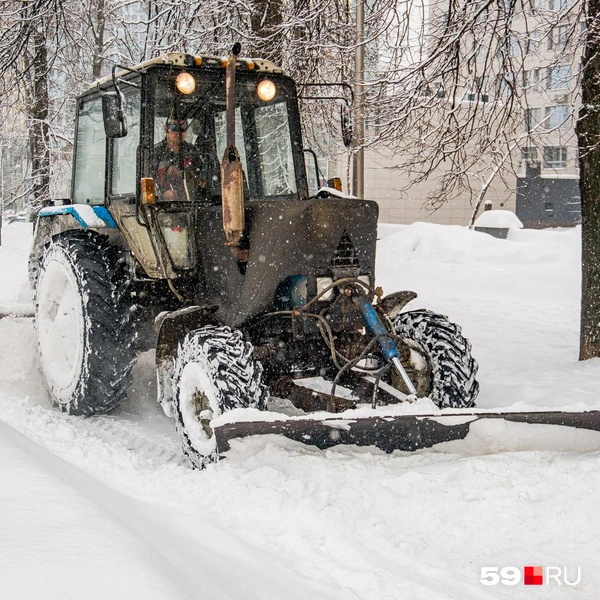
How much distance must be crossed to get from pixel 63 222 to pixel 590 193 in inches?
184

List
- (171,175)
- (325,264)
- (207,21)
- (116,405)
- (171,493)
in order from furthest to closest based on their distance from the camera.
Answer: (207,21) < (116,405) < (171,175) < (325,264) < (171,493)

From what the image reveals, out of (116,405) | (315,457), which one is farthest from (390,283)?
(315,457)

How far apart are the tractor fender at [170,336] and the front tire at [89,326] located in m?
0.54

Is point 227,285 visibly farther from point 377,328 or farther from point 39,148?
point 39,148

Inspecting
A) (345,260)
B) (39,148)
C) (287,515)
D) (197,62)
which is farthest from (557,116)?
(287,515)

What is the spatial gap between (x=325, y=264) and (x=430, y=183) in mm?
31177

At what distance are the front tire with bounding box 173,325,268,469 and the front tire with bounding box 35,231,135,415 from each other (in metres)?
0.94

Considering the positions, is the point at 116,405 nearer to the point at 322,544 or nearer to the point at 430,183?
the point at 322,544

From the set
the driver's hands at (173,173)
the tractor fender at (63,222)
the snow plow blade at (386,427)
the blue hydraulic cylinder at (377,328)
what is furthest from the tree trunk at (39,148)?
the snow plow blade at (386,427)

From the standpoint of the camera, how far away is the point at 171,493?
3.88 metres

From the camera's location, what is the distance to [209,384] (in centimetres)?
431

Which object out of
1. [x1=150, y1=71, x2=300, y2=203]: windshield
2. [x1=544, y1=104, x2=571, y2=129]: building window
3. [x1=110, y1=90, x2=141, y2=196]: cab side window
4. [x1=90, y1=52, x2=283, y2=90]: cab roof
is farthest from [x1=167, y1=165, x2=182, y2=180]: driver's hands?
[x1=544, y1=104, x2=571, y2=129]: building window

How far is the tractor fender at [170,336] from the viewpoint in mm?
4957

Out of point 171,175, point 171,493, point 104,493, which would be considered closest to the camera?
point 104,493
